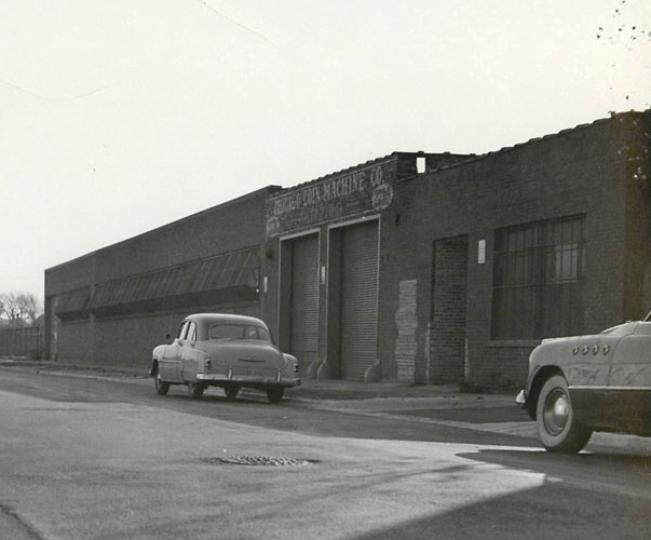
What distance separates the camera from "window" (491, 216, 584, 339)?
74.3ft

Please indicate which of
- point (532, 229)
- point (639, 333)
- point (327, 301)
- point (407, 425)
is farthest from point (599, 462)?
point (327, 301)

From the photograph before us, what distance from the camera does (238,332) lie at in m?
22.9

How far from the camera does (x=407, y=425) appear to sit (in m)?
16.4

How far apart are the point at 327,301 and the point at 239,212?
9578mm

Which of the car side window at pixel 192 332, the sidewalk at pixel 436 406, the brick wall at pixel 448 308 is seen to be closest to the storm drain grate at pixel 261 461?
the sidewalk at pixel 436 406

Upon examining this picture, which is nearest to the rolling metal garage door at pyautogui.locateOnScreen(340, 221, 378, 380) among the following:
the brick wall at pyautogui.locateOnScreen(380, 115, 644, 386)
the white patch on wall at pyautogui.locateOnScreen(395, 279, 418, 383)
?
the brick wall at pyautogui.locateOnScreen(380, 115, 644, 386)

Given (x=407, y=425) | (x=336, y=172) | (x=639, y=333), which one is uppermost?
(x=336, y=172)

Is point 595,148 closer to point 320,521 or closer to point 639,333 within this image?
point 639,333

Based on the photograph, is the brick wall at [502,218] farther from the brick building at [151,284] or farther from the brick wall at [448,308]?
the brick building at [151,284]

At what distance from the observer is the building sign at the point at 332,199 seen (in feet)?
99.3

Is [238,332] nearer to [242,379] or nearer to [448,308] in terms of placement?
[242,379]

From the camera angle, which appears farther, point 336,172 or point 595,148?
point 336,172

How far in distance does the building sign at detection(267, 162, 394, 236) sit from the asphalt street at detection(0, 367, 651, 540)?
49.6 ft

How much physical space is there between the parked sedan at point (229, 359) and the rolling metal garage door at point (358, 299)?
8.37 m
